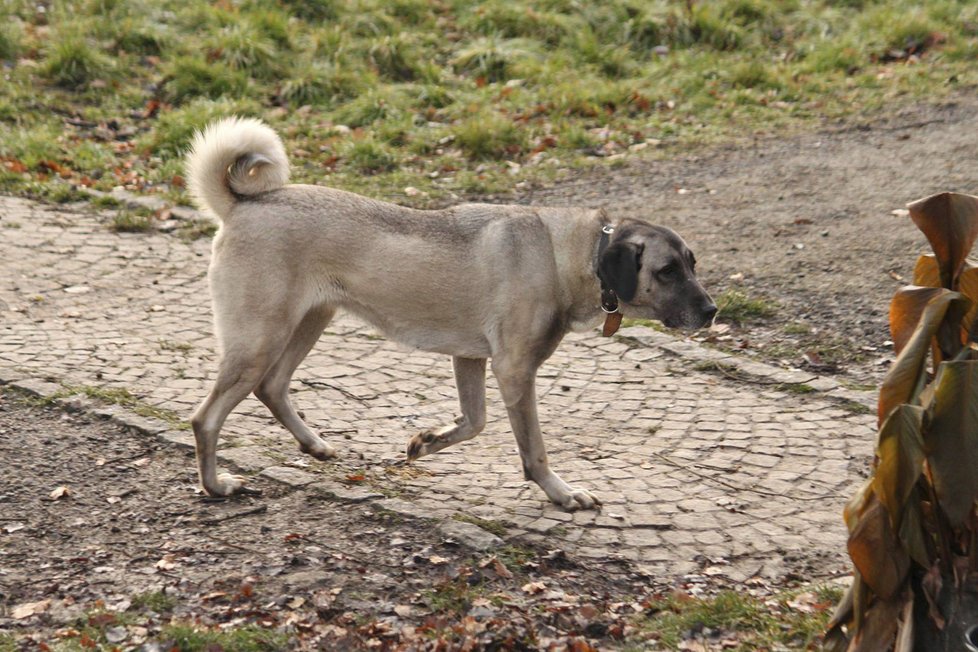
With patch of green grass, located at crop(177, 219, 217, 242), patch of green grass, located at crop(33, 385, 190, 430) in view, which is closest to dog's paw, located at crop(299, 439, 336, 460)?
patch of green grass, located at crop(33, 385, 190, 430)

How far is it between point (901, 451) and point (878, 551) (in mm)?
340

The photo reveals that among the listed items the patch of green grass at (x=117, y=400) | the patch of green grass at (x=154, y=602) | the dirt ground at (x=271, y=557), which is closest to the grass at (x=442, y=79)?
the patch of green grass at (x=117, y=400)

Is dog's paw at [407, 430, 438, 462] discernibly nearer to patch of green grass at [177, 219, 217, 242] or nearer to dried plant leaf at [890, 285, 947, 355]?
dried plant leaf at [890, 285, 947, 355]

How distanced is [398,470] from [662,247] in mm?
1712

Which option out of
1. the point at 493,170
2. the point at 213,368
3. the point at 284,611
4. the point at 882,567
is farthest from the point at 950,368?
the point at 493,170

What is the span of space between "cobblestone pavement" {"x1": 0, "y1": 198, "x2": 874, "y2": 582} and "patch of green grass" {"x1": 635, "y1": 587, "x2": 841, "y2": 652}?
31 centimetres

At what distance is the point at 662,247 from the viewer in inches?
234

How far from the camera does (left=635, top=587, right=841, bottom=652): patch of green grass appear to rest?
4.76 m

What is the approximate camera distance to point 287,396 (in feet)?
20.9

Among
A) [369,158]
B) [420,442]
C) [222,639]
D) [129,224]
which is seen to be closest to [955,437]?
[222,639]

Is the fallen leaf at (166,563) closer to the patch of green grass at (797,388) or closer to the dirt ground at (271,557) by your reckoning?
the dirt ground at (271,557)

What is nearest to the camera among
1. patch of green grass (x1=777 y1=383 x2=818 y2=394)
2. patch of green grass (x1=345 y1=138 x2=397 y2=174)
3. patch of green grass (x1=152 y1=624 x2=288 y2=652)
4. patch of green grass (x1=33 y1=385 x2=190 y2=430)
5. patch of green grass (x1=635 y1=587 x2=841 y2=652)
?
patch of green grass (x1=152 y1=624 x2=288 y2=652)

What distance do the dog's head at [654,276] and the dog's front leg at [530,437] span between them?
60 centimetres

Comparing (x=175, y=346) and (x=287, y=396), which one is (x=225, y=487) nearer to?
(x=287, y=396)
